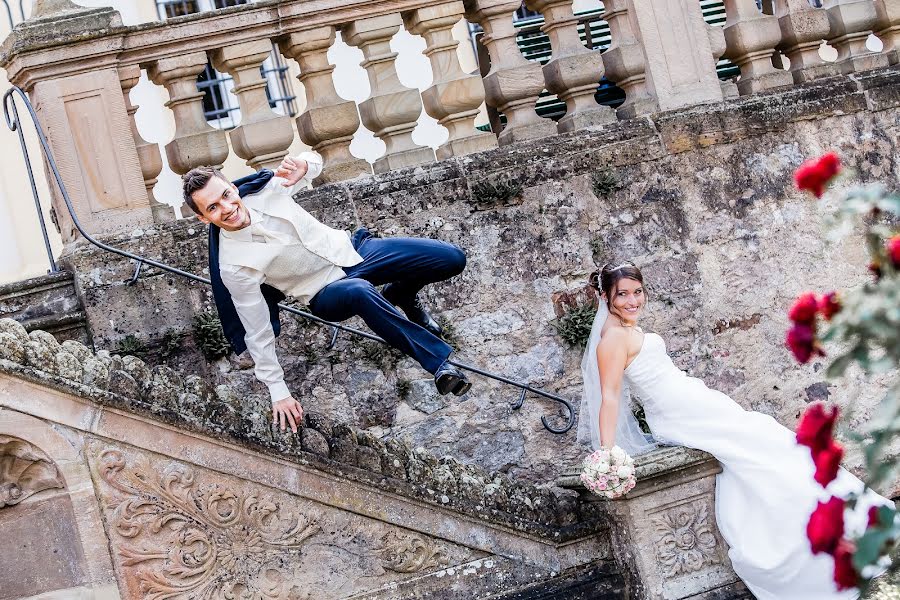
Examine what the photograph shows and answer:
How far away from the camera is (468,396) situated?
Result: 6.84 m

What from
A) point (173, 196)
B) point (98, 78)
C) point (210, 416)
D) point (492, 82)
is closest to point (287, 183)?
point (210, 416)

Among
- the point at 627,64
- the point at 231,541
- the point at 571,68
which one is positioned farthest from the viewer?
the point at 627,64

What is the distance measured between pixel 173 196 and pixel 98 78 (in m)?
9.29

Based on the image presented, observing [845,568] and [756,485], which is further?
[756,485]

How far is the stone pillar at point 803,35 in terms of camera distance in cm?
769

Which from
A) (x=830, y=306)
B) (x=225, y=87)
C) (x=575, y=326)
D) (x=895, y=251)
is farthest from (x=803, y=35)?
(x=225, y=87)

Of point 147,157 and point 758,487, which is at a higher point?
point 147,157

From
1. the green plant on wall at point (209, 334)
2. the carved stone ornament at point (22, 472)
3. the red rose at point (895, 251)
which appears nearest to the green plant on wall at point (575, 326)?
the green plant on wall at point (209, 334)

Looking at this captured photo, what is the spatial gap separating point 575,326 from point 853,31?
2.64 metres

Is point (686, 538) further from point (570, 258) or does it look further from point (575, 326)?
point (570, 258)

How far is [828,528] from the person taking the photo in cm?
259

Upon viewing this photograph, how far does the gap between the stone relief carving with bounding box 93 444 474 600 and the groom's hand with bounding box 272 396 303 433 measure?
11.4 inches

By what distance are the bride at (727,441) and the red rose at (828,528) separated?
2858mm

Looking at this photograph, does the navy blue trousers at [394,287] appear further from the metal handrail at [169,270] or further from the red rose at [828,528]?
the red rose at [828,528]
